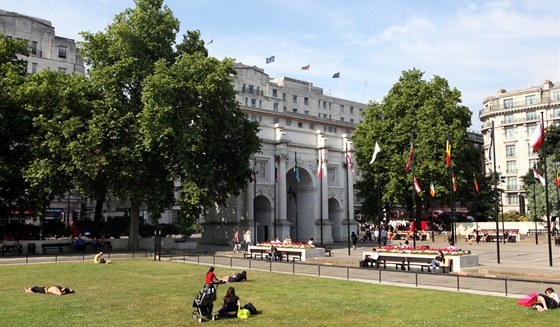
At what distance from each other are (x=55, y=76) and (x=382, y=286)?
31.8 metres

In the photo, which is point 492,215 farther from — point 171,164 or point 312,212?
point 171,164

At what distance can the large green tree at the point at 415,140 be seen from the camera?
55281 mm

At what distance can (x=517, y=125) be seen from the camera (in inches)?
3853

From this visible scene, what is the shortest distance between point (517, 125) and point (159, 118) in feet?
268

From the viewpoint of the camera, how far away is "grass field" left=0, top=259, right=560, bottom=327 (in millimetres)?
14055

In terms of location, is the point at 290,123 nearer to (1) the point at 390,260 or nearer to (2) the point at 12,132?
(2) the point at 12,132

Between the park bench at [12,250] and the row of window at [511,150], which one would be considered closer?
the park bench at [12,250]

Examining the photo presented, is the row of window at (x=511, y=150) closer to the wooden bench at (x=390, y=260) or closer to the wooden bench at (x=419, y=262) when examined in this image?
the wooden bench at (x=390, y=260)

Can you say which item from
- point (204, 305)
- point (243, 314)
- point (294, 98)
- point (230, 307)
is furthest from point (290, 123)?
point (204, 305)

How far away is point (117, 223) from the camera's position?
62.4 m

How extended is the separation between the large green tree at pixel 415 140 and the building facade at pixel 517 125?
39527 millimetres

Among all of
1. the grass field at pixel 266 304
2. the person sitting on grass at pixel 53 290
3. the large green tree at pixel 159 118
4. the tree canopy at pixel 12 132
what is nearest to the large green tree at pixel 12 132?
the tree canopy at pixel 12 132

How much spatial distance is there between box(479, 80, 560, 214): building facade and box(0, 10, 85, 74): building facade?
243 feet

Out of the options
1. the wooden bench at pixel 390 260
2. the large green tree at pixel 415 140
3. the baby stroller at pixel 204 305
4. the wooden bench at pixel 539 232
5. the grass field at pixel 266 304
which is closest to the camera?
the grass field at pixel 266 304
